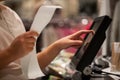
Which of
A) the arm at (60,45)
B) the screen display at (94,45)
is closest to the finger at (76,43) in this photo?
the arm at (60,45)

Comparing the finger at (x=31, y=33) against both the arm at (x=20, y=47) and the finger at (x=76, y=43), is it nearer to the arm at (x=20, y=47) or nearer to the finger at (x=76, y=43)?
the arm at (x=20, y=47)

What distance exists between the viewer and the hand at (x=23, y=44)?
0.84m

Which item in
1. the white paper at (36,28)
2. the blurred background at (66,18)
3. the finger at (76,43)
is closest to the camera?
the white paper at (36,28)

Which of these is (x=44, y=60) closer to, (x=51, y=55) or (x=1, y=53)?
(x=51, y=55)

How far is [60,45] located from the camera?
1.11 meters

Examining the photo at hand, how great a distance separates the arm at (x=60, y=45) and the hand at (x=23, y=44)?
0.25m

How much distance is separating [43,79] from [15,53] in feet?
1.86

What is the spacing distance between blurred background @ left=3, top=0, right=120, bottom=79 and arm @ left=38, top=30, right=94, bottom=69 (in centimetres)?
16

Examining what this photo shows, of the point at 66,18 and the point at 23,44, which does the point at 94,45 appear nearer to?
the point at 23,44

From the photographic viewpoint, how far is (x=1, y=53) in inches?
34.2

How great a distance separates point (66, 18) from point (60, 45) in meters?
2.23

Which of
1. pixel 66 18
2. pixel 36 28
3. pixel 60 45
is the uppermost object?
pixel 36 28

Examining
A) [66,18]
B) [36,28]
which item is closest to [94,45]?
[36,28]

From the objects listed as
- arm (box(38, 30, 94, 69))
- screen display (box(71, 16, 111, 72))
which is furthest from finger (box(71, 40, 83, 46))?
screen display (box(71, 16, 111, 72))
